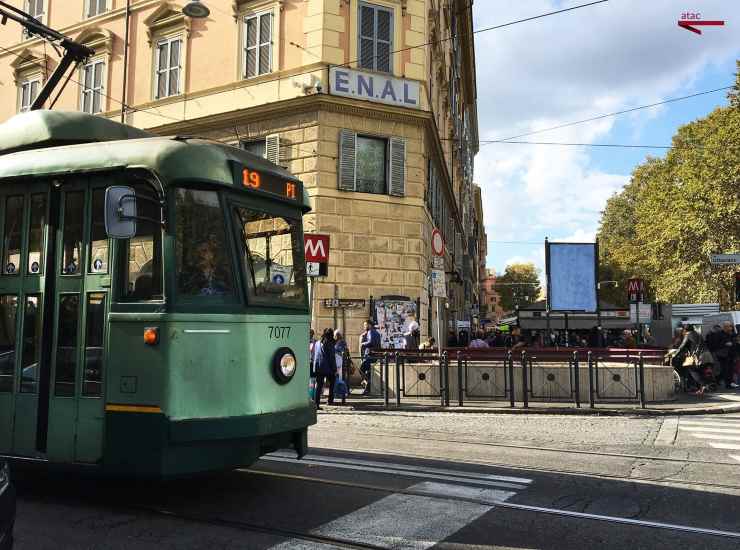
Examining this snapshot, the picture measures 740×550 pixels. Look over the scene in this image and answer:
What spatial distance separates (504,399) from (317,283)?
6508mm

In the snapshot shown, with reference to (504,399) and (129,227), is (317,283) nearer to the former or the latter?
(504,399)

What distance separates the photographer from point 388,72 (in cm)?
1991

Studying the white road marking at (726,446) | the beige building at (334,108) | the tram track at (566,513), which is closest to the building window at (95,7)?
the beige building at (334,108)

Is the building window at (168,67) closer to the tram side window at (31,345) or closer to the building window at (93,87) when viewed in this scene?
the building window at (93,87)

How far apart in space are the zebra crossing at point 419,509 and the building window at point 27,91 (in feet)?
77.0

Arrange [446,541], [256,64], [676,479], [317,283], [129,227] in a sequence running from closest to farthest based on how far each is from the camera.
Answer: [446,541] < [129,227] < [676,479] < [317,283] < [256,64]

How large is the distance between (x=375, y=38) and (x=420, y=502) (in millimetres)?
16698

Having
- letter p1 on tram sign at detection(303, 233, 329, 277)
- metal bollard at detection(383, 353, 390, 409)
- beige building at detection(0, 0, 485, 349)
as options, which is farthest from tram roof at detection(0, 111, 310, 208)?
beige building at detection(0, 0, 485, 349)

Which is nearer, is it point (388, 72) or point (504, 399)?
point (504, 399)

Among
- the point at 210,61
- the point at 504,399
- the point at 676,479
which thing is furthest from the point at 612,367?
the point at 210,61

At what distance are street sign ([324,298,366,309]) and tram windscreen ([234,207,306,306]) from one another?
1240 centimetres

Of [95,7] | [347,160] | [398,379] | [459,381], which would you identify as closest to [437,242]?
[459,381]

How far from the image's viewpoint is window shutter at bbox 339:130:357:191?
1938 cm

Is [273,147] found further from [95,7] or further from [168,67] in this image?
[95,7]
